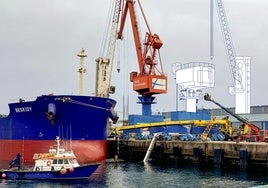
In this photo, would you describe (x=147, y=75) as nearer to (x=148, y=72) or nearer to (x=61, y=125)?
(x=148, y=72)

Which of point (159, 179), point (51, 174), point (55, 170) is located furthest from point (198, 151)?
point (51, 174)

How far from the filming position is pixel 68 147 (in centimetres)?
4188

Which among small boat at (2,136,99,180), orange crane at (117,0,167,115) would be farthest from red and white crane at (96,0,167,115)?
small boat at (2,136,99,180)

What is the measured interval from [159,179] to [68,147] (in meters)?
9.91

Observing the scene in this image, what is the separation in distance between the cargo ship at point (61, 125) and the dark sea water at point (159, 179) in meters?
2.90

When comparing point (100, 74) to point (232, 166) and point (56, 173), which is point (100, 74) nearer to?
point (232, 166)

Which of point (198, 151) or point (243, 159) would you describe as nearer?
point (243, 159)

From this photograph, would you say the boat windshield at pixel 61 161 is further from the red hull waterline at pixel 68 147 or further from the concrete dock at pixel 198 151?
the concrete dock at pixel 198 151

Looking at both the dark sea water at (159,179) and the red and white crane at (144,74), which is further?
the red and white crane at (144,74)

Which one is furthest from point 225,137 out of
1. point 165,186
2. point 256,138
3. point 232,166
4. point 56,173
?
point 56,173

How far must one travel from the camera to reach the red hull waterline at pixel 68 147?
42.2m

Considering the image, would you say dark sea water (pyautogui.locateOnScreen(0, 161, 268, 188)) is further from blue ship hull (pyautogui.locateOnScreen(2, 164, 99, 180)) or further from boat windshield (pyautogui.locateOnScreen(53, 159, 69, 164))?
boat windshield (pyautogui.locateOnScreen(53, 159, 69, 164))

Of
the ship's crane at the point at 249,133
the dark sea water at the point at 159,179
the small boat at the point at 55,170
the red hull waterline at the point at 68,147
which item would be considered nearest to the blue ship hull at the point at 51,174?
the small boat at the point at 55,170

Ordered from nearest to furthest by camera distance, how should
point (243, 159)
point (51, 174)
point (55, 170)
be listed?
1. point (51, 174)
2. point (55, 170)
3. point (243, 159)
